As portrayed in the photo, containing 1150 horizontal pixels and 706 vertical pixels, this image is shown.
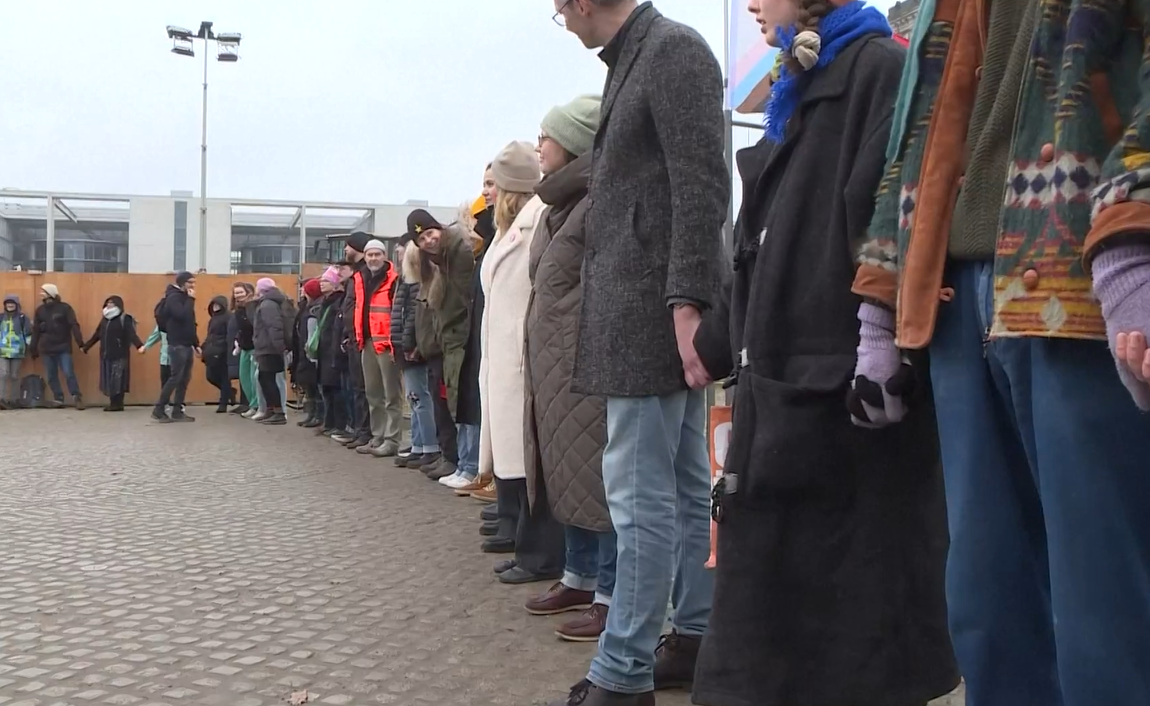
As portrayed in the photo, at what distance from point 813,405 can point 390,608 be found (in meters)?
2.68

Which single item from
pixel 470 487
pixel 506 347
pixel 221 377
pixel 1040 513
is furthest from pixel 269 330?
pixel 1040 513

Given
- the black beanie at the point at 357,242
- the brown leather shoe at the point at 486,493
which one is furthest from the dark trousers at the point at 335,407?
the brown leather shoe at the point at 486,493

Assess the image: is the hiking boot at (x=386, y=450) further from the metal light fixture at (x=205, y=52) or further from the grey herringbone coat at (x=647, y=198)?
the metal light fixture at (x=205, y=52)

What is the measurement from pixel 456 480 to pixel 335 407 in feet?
16.7

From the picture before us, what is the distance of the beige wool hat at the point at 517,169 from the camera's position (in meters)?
5.11

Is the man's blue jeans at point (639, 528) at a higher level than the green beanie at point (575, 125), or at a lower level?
lower

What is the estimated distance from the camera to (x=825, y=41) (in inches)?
94.4

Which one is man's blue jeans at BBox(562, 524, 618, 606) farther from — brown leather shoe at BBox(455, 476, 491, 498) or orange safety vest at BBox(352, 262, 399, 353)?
orange safety vest at BBox(352, 262, 399, 353)

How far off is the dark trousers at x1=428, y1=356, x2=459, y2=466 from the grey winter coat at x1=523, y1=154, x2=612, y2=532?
14.2ft

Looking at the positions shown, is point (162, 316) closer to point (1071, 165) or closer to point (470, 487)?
point (470, 487)

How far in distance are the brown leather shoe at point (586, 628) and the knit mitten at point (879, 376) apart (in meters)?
2.07

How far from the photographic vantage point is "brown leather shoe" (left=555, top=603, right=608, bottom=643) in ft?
12.7

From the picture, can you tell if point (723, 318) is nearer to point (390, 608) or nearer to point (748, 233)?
Answer: point (748, 233)

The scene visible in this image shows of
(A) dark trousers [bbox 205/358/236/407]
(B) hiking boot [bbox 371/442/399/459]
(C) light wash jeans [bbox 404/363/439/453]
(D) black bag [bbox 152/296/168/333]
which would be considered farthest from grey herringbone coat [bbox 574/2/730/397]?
(A) dark trousers [bbox 205/358/236/407]
